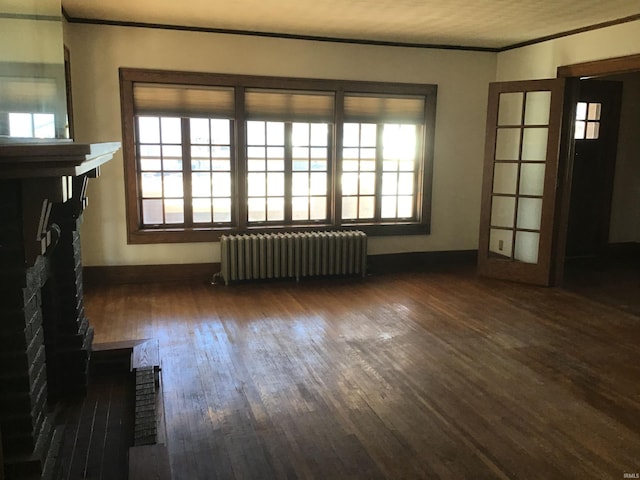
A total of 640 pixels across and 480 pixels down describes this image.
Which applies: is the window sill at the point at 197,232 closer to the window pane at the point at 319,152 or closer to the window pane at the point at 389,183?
the window pane at the point at 389,183

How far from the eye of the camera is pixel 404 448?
2.91 meters

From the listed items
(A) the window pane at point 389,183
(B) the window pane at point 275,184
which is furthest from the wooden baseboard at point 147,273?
(A) the window pane at point 389,183

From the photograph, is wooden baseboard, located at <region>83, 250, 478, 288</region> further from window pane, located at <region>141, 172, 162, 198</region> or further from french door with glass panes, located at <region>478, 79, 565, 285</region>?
french door with glass panes, located at <region>478, 79, 565, 285</region>

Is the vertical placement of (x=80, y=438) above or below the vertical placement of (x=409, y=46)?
below

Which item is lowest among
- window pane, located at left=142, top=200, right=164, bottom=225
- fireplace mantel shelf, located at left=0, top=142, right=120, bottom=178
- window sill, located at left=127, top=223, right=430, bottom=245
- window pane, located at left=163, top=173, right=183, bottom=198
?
window sill, located at left=127, top=223, right=430, bottom=245

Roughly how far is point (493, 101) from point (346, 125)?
1.75m

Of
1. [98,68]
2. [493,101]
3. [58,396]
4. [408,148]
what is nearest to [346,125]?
[408,148]

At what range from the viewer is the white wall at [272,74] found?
573 cm

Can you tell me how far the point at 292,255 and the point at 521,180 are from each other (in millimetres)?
2900

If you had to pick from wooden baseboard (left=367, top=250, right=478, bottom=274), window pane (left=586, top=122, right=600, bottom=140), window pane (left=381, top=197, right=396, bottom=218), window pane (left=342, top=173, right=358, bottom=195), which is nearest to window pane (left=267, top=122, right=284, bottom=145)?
window pane (left=342, top=173, right=358, bottom=195)

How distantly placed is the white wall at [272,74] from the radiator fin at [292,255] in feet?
1.32

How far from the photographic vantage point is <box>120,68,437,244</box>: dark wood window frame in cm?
584

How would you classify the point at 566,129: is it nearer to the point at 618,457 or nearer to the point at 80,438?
the point at 618,457

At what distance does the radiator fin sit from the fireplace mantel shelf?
160 inches
